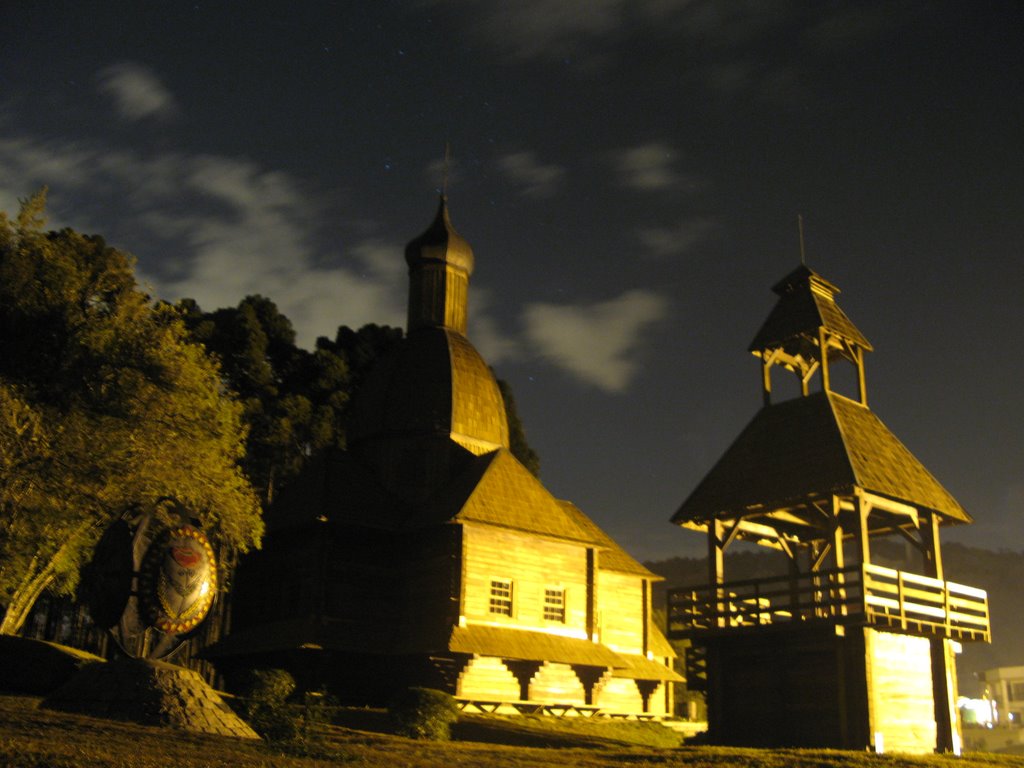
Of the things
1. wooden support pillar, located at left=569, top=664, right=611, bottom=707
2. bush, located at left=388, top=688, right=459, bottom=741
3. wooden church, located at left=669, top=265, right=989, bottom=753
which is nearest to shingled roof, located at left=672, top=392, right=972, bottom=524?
wooden church, located at left=669, top=265, right=989, bottom=753

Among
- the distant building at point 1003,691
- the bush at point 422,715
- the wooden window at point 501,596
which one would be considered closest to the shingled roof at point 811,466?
the wooden window at point 501,596

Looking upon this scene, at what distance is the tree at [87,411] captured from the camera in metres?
27.4

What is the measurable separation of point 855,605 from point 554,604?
1280 centimetres

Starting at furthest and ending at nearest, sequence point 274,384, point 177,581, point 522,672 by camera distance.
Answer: point 274,384 < point 522,672 < point 177,581

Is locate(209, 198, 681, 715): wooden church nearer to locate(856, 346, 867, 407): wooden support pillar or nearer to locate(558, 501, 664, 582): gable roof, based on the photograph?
locate(558, 501, 664, 582): gable roof

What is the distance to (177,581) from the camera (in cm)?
1919

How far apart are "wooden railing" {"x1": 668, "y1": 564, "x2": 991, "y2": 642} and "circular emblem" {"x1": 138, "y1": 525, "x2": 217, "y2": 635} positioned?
13.5 metres

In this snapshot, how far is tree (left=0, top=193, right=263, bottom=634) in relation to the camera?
27359 millimetres

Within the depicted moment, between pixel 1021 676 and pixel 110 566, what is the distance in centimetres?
10390

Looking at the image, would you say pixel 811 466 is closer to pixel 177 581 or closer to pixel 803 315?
pixel 803 315

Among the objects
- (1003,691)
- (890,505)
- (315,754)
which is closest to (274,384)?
(890,505)

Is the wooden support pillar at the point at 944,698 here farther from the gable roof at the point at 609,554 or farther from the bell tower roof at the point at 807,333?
the gable roof at the point at 609,554

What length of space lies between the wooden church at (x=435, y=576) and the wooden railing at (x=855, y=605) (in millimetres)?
6137

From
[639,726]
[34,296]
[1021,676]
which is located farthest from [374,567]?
[1021,676]
